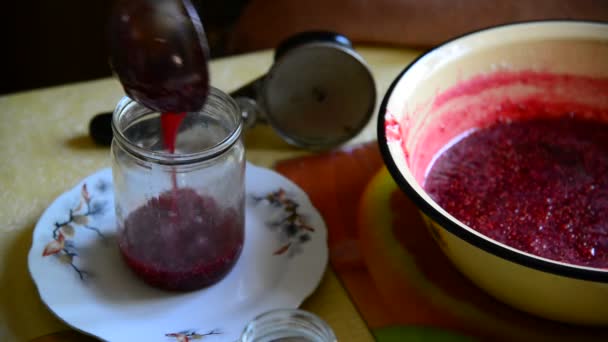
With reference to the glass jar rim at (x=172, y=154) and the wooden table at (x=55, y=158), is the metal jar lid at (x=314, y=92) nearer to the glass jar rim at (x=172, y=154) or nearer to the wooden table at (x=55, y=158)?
the wooden table at (x=55, y=158)

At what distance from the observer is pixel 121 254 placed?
0.89 meters

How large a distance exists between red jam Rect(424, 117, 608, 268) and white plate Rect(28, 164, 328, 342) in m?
0.20

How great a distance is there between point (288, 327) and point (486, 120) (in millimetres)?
496

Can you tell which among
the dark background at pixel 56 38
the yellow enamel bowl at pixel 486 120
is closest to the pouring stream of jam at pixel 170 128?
the yellow enamel bowl at pixel 486 120

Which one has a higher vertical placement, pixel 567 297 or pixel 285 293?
pixel 567 297

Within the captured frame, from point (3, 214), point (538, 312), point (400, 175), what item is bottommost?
point (3, 214)

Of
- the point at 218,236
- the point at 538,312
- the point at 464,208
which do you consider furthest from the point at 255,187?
the point at 538,312

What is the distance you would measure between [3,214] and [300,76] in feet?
1.51

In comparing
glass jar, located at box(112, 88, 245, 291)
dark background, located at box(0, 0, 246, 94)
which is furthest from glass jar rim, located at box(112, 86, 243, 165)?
dark background, located at box(0, 0, 246, 94)

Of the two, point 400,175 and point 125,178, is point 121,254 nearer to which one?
point 125,178

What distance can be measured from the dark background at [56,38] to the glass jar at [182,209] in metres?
1.18

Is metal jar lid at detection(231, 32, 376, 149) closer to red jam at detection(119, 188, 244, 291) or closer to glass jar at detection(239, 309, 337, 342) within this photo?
red jam at detection(119, 188, 244, 291)

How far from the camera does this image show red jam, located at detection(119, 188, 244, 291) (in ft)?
2.73

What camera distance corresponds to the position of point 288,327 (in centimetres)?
77
